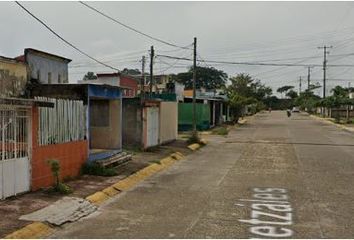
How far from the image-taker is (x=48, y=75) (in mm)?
23438

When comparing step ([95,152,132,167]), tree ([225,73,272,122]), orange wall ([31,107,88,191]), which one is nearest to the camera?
orange wall ([31,107,88,191])

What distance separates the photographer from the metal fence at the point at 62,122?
12.8 m

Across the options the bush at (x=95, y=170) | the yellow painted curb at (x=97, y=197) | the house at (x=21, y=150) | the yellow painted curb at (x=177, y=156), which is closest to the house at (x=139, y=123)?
the yellow painted curb at (x=177, y=156)

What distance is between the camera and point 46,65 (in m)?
23.1

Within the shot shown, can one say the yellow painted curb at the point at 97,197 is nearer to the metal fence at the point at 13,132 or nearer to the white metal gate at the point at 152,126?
the metal fence at the point at 13,132

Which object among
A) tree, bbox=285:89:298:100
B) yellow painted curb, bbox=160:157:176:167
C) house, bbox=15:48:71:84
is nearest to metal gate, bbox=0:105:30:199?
yellow painted curb, bbox=160:157:176:167

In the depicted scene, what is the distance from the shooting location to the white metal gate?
24.2m

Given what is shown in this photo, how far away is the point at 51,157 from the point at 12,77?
5.00 meters

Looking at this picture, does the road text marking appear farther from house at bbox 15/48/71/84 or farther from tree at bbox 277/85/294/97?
tree at bbox 277/85/294/97

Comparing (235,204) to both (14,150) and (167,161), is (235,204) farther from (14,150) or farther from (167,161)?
(167,161)

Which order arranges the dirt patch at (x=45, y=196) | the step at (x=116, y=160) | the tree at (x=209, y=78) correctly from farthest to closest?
the tree at (x=209, y=78)
the step at (x=116, y=160)
the dirt patch at (x=45, y=196)

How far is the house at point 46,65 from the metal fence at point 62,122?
6089 mm

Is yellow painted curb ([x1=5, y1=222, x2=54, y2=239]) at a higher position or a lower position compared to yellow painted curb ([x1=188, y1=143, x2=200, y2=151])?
higher

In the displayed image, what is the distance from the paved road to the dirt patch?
802 millimetres
